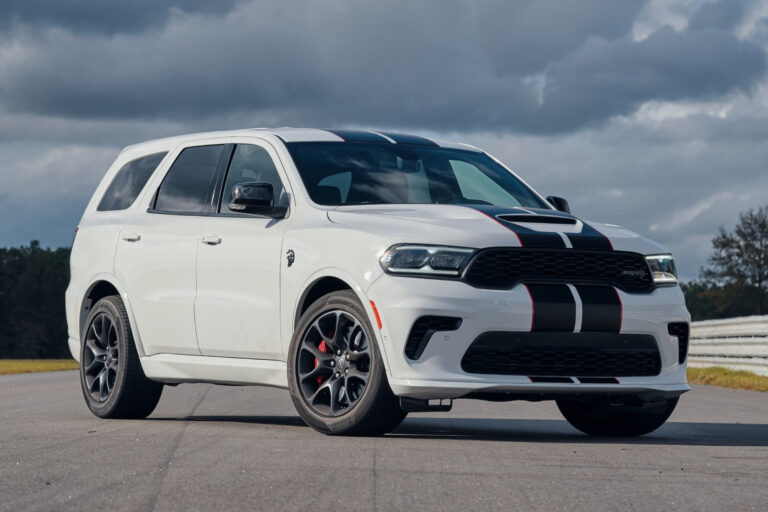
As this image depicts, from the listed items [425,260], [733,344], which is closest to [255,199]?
[425,260]

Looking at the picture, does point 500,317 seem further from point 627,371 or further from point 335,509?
point 335,509

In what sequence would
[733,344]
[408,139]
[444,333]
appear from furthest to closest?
1. [733,344]
2. [408,139]
3. [444,333]

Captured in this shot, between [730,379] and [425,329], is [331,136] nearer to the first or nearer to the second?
[425,329]

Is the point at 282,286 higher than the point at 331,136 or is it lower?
lower

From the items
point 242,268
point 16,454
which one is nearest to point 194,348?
point 242,268

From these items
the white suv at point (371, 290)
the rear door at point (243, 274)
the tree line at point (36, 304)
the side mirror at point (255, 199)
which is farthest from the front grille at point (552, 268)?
the tree line at point (36, 304)

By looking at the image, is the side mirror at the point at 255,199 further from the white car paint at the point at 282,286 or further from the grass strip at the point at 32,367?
the grass strip at the point at 32,367

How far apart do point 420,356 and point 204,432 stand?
1.65 meters

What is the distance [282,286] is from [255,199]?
1.85 feet

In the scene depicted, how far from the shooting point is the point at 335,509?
204 inches

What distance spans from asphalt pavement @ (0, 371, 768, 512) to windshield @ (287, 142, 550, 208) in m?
1.49

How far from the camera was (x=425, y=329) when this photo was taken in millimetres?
7668

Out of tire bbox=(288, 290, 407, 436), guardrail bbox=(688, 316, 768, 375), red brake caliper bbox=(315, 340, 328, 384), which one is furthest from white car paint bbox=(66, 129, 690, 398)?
guardrail bbox=(688, 316, 768, 375)

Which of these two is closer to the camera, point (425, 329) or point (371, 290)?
point (425, 329)
